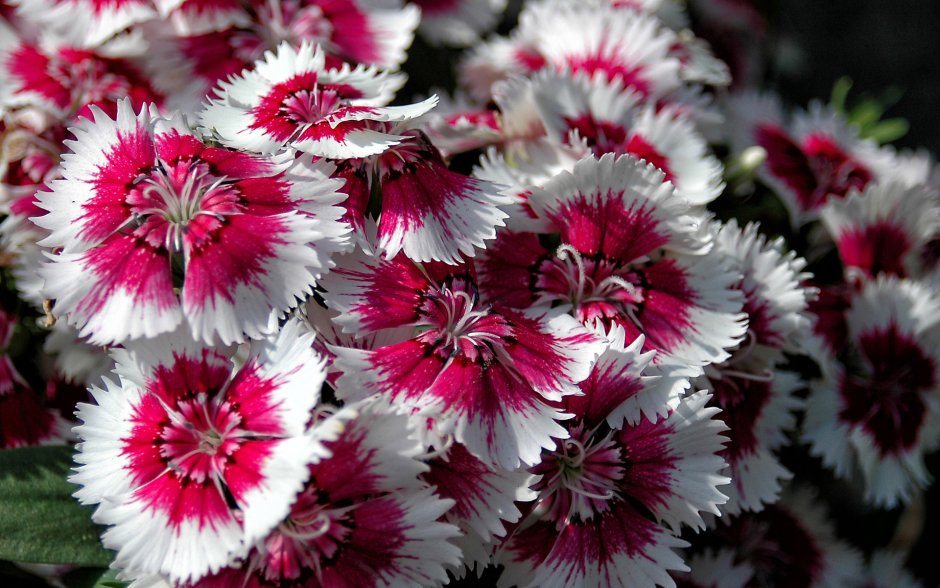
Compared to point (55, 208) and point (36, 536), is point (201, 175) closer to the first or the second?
point (55, 208)

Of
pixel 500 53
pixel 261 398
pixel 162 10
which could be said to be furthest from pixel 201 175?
→ pixel 500 53

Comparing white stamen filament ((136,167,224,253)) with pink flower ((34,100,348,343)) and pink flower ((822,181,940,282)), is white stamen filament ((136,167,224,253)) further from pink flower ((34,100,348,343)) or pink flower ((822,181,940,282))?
pink flower ((822,181,940,282))

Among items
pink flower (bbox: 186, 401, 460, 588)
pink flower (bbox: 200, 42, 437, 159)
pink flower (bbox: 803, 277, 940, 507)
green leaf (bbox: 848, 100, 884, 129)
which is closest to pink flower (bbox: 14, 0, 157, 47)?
pink flower (bbox: 200, 42, 437, 159)

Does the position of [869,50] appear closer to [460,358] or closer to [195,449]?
[460,358]

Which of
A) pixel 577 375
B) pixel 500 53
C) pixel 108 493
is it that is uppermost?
pixel 577 375

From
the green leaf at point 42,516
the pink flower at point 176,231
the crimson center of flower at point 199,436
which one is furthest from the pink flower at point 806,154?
the green leaf at point 42,516

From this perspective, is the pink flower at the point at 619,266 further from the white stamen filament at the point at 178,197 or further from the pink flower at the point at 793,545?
the pink flower at the point at 793,545

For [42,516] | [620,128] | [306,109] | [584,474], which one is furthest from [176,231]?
[620,128]
